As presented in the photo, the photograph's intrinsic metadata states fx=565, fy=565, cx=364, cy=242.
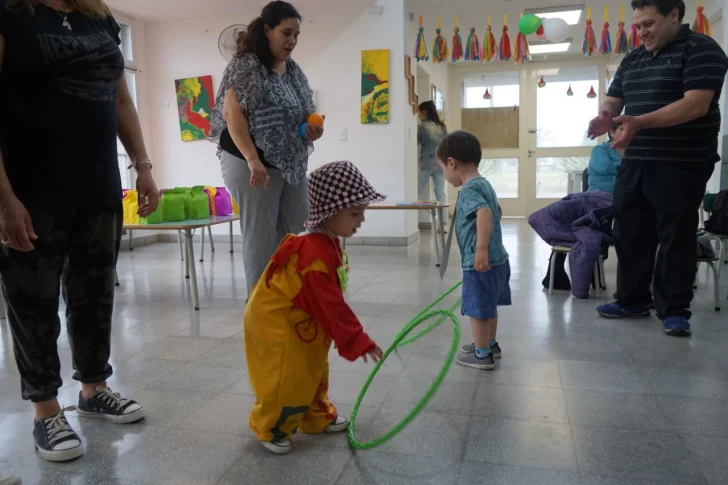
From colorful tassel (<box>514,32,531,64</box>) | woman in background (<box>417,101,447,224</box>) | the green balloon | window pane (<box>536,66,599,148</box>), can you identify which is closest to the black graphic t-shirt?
the green balloon

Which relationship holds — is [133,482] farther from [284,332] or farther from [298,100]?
[298,100]

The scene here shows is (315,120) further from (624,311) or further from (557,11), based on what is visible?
(557,11)

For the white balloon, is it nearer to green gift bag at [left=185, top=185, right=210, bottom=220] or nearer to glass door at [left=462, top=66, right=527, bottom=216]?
glass door at [left=462, top=66, right=527, bottom=216]

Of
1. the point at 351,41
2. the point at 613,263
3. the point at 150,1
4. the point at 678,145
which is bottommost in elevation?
the point at 613,263

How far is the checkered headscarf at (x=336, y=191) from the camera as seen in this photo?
1.50 m

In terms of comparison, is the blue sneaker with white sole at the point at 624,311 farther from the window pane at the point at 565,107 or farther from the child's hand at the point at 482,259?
the window pane at the point at 565,107

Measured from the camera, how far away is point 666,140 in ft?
8.84

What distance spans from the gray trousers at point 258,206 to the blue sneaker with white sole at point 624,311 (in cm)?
178

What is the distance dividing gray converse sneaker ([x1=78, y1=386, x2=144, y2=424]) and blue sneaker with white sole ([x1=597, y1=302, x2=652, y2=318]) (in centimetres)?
240

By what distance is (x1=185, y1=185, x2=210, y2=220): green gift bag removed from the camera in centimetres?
399

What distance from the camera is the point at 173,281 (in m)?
4.47

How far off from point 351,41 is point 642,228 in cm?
424

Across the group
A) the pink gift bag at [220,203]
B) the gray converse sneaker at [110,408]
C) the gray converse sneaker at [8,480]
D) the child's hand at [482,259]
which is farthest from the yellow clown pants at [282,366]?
the pink gift bag at [220,203]

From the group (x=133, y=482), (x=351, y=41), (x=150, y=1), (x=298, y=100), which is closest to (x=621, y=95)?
(x=298, y=100)
